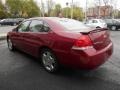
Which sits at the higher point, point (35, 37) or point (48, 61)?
point (35, 37)

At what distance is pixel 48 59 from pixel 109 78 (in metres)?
1.67

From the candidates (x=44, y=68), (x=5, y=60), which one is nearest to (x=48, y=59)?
(x=44, y=68)

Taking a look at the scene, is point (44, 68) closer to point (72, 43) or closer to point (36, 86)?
point (36, 86)

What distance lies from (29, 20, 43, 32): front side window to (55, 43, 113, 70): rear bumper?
1.30 metres

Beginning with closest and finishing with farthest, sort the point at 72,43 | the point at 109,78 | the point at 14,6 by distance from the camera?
the point at 72,43, the point at 109,78, the point at 14,6

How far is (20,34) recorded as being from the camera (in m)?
6.84

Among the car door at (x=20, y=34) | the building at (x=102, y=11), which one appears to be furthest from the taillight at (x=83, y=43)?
the building at (x=102, y=11)

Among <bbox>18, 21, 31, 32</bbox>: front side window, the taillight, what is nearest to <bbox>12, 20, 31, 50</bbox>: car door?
<bbox>18, 21, 31, 32</bbox>: front side window

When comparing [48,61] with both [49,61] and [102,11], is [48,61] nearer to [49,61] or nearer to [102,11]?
[49,61]

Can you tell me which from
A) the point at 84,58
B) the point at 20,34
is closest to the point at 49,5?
the point at 20,34

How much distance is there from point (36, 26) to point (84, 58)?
218cm

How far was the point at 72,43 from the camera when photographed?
14.9ft

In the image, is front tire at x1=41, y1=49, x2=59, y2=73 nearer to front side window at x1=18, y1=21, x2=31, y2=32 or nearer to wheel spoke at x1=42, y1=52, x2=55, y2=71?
wheel spoke at x1=42, y1=52, x2=55, y2=71

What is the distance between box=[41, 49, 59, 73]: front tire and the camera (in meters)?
5.21
